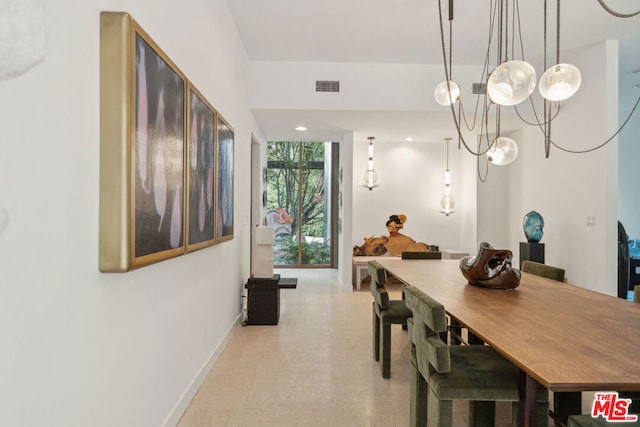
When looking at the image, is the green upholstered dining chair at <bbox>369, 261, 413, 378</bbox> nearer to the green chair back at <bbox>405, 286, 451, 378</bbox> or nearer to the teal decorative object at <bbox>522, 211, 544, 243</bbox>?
the green chair back at <bbox>405, 286, 451, 378</bbox>

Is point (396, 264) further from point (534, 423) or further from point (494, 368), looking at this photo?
point (534, 423)

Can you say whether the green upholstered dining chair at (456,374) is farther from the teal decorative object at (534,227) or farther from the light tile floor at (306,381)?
the teal decorative object at (534,227)

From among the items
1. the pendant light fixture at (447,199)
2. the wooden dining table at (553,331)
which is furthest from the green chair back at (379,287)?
the pendant light fixture at (447,199)

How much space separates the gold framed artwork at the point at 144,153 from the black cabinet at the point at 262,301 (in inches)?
68.1

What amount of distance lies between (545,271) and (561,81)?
161cm

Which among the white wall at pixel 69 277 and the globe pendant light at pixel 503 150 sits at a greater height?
the globe pendant light at pixel 503 150

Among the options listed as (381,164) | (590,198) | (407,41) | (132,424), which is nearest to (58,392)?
(132,424)

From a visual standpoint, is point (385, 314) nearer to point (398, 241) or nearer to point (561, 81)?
point (561, 81)

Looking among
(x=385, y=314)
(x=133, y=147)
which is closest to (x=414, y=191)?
(x=385, y=314)

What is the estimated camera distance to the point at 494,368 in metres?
1.76

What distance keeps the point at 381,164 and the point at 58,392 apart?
22.1ft

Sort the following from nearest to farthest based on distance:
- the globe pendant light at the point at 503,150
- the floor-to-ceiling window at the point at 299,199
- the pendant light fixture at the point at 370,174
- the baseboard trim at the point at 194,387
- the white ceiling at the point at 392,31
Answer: the baseboard trim at the point at 194,387 → the globe pendant light at the point at 503,150 → the white ceiling at the point at 392,31 → the pendant light fixture at the point at 370,174 → the floor-to-ceiling window at the point at 299,199

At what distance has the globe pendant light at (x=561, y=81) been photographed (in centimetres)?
233

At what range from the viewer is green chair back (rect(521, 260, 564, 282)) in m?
3.08
